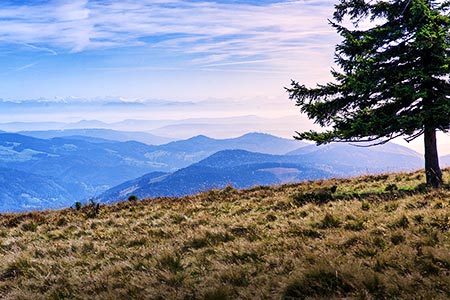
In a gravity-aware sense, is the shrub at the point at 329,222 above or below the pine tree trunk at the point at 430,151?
below

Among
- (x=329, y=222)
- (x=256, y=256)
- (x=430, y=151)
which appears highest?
(x=430, y=151)

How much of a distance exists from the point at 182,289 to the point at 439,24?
14.7m

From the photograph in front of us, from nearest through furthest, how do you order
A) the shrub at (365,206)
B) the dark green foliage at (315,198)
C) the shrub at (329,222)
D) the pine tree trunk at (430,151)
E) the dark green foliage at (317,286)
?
the dark green foliage at (317,286)
the shrub at (329,222)
the shrub at (365,206)
the dark green foliage at (315,198)
the pine tree trunk at (430,151)

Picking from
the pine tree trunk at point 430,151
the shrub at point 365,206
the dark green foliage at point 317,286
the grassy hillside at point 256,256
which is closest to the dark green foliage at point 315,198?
the grassy hillside at point 256,256

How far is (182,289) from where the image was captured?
643 cm

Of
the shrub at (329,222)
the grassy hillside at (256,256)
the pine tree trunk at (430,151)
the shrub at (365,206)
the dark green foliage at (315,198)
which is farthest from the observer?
the pine tree trunk at (430,151)

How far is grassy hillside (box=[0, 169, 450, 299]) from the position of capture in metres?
5.68

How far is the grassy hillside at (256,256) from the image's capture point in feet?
18.6

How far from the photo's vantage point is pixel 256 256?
766cm

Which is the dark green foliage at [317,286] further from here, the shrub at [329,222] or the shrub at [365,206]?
the shrub at [365,206]

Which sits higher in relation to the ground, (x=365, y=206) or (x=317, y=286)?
(x=365, y=206)

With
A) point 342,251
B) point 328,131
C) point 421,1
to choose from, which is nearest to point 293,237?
point 342,251

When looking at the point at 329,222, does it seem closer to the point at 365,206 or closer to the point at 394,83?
the point at 365,206

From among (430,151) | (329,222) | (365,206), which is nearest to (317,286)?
(329,222)
